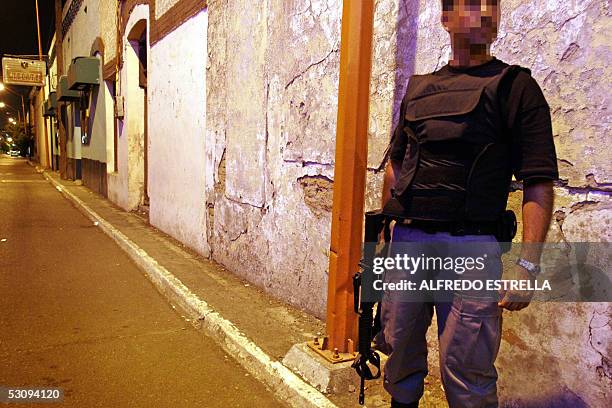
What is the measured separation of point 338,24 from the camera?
324 cm

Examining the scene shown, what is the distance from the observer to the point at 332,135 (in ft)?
10.9

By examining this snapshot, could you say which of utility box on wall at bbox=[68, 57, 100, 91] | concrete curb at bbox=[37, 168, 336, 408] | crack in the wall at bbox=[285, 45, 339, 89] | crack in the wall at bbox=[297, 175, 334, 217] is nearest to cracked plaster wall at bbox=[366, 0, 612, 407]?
concrete curb at bbox=[37, 168, 336, 408]

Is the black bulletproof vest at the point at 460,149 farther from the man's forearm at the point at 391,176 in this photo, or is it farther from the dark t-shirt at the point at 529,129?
the man's forearm at the point at 391,176

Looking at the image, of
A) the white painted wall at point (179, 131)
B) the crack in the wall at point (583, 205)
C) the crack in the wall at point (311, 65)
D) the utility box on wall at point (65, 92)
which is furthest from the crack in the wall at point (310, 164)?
the utility box on wall at point (65, 92)

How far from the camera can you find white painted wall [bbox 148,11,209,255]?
5656 millimetres

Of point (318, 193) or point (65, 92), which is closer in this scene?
point (318, 193)

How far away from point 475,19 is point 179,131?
5290mm

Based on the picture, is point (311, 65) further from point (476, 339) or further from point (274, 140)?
point (476, 339)

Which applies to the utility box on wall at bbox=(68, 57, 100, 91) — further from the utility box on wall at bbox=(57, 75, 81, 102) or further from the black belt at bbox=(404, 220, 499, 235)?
the black belt at bbox=(404, 220, 499, 235)

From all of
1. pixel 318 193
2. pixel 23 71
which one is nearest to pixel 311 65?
pixel 318 193

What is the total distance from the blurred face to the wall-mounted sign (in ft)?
→ 94.4

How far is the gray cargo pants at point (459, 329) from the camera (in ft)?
5.42

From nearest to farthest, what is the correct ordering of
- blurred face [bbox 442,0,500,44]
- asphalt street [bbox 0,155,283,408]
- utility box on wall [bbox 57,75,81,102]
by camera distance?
blurred face [bbox 442,0,500,44], asphalt street [bbox 0,155,283,408], utility box on wall [bbox 57,75,81,102]

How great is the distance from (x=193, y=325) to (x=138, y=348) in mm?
561
